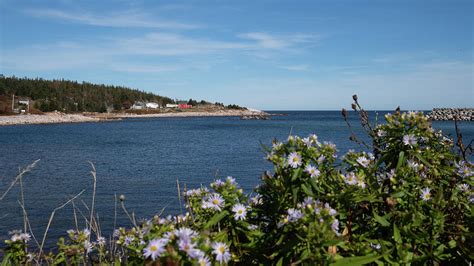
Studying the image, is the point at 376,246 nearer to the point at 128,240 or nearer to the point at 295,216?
the point at 295,216

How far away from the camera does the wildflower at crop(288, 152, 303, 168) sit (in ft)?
6.59

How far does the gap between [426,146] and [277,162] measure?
101cm

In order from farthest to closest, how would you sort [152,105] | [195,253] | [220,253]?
[152,105]
[220,253]
[195,253]

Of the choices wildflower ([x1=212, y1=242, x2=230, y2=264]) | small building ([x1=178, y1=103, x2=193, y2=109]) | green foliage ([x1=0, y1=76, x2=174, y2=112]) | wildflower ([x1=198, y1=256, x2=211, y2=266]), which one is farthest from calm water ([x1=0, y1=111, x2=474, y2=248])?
small building ([x1=178, y1=103, x2=193, y2=109])

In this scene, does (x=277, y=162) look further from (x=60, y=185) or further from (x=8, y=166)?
(x=8, y=166)

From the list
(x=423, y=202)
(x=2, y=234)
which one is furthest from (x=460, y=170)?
(x=2, y=234)

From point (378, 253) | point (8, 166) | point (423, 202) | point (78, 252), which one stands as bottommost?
point (8, 166)

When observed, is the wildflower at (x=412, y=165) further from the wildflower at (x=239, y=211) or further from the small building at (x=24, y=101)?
the small building at (x=24, y=101)

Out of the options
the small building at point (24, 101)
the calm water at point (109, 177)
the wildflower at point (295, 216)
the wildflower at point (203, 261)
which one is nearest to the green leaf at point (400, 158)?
the wildflower at point (295, 216)

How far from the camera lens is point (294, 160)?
2.02 metres

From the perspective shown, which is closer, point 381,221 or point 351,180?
point 381,221

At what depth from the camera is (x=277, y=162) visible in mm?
2088

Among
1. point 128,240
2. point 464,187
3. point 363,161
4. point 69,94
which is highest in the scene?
point 69,94

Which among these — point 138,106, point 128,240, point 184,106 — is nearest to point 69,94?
point 138,106
